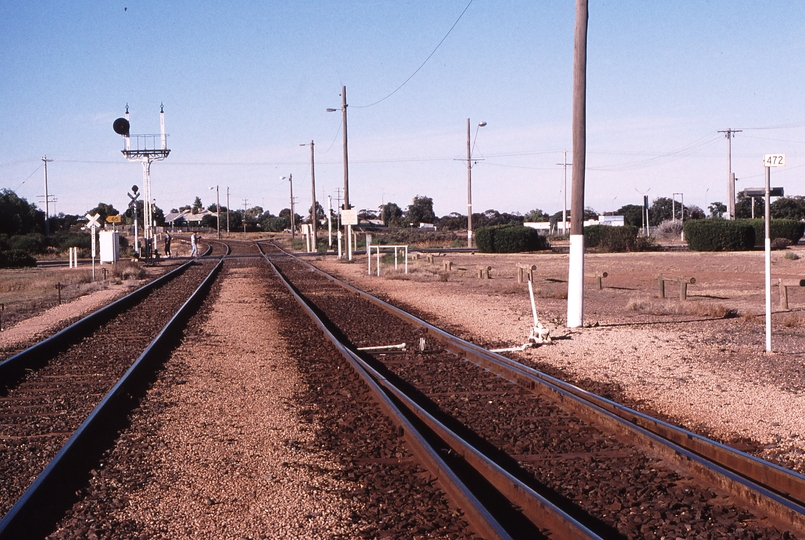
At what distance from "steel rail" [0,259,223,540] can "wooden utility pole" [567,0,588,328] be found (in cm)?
725

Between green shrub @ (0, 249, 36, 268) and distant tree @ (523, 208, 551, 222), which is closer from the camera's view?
green shrub @ (0, 249, 36, 268)

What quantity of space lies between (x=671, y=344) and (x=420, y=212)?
173 metres

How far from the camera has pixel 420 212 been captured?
186125 mm

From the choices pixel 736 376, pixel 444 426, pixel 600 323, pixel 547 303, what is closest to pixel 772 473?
pixel 444 426

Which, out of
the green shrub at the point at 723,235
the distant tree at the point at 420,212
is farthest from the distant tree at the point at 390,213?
the green shrub at the point at 723,235

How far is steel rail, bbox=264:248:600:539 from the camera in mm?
4918

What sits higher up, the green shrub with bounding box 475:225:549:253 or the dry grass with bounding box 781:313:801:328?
the green shrub with bounding box 475:225:549:253

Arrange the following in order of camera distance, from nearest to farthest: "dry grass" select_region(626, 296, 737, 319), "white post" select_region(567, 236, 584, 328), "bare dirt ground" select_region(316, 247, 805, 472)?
"bare dirt ground" select_region(316, 247, 805, 472), "white post" select_region(567, 236, 584, 328), "dry grass" select_region(626, 296, 737, 319)

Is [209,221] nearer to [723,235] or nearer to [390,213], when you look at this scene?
[390,213]

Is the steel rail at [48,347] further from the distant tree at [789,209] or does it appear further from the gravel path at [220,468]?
the distant tree at [789,209]

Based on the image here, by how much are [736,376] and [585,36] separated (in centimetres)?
706

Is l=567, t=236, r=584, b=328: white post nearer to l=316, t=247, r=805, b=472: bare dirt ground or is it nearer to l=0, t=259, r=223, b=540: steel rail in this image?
l=316, t=247, r=805, b=472: bare dirt ground

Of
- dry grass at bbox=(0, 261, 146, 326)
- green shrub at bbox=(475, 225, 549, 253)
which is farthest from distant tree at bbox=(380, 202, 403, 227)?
dry grass at bbox=(0, 261, 146, 326)

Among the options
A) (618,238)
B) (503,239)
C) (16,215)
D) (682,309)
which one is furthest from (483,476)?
(16,215)
